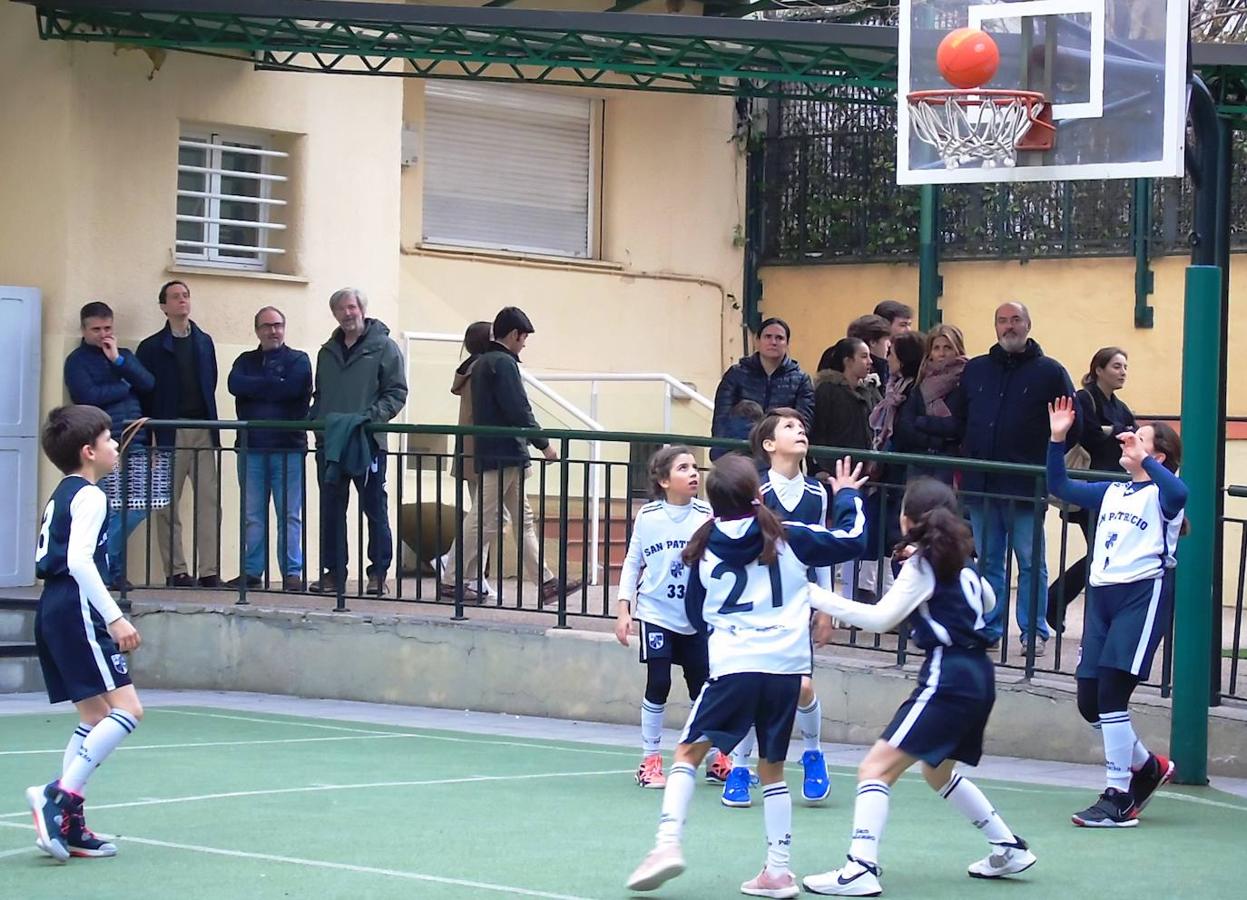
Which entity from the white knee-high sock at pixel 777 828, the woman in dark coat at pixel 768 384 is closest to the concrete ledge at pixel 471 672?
the woman in dark coat at pixel 768 384

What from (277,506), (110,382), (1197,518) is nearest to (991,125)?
(1197,518)

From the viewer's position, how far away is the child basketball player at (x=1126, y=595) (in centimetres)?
812

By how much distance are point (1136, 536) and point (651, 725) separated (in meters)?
2.32

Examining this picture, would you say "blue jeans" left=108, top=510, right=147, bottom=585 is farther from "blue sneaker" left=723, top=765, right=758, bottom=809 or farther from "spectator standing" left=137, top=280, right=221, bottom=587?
"blue sneaker" left=723, top=765, right=758, bottom=809

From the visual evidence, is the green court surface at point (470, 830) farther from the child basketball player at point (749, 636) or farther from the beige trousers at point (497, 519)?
the beige trousers at point (497, 519)

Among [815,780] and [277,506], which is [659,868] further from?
[277,506]

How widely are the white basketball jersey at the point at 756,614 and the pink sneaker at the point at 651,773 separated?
91.4 inches

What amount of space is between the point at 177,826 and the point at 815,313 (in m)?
11.9

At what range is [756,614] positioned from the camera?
673 cm

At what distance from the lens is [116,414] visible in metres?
12.9

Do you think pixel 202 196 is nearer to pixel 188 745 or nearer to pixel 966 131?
pixel 188 745

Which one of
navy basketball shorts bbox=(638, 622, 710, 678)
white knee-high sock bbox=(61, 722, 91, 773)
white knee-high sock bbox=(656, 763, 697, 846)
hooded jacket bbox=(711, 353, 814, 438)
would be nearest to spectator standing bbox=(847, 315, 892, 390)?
hooded jacket bbox=(711, 353, 814, 438)

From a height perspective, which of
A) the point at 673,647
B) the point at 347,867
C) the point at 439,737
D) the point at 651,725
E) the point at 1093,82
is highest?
the point at 1093,82

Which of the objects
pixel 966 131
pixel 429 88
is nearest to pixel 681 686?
pixel 966 131
